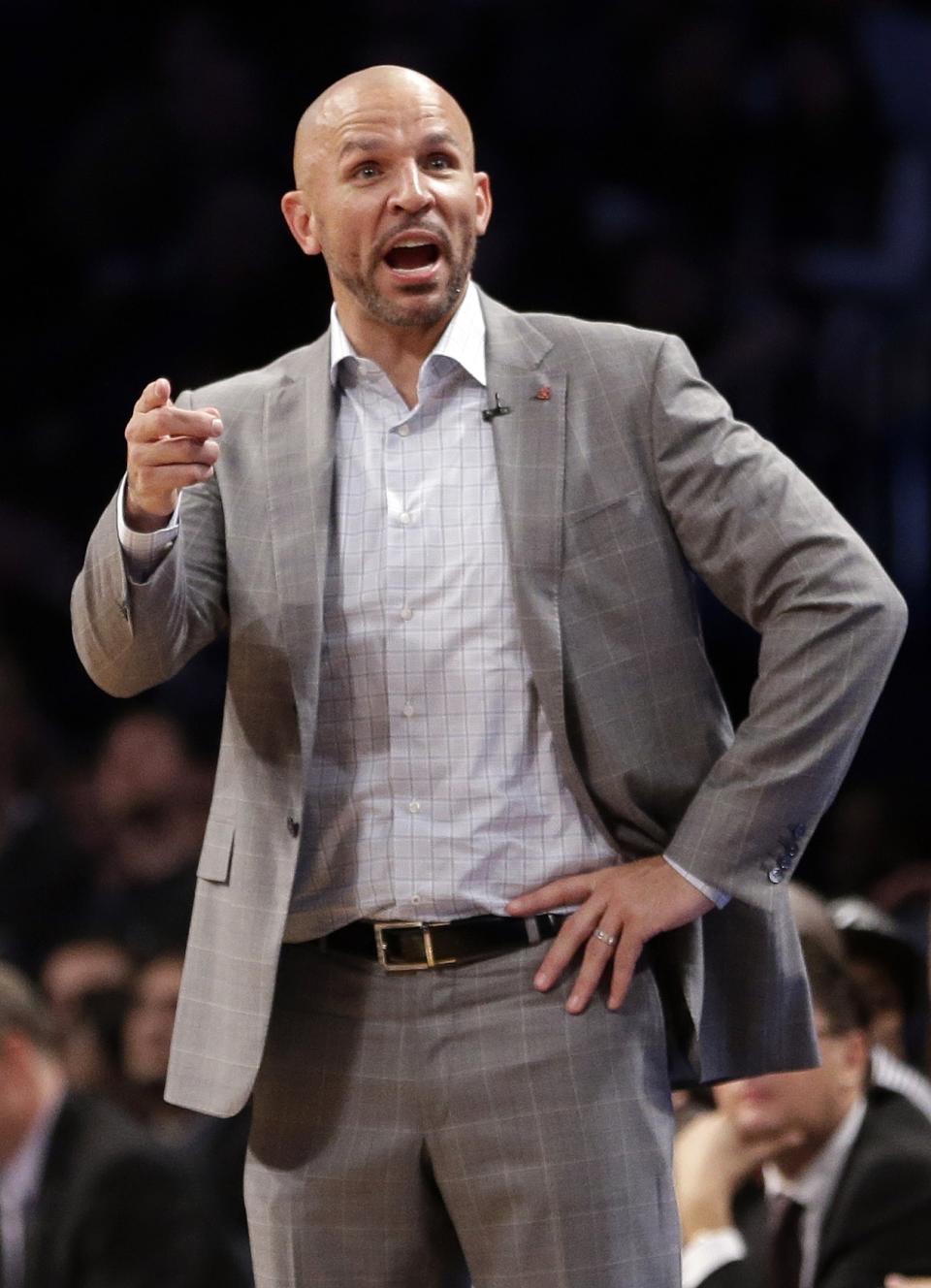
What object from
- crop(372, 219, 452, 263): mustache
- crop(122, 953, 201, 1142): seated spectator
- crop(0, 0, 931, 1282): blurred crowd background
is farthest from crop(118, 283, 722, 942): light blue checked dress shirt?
crop(0, 0, 931, 1282): blurred crowd background

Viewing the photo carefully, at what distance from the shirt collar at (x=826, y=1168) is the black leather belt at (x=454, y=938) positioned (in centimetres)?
131

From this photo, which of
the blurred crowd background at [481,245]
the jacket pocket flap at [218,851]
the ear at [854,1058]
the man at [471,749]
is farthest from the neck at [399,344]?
the blurred crowd background at [481,245]

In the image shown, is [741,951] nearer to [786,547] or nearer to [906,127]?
[786,547]

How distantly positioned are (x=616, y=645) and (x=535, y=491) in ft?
0.62

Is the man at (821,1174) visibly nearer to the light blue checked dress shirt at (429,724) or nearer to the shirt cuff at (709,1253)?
the shirt cuff at (709,1253)

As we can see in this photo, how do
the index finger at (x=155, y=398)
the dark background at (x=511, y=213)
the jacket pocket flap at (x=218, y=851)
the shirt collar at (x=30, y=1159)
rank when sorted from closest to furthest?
the index finger at (x=155, y=398) → the jacket pocket flap at (x=218, y=851) → the shirt collar at (x=30, y=1159) → the dark background at (x=511, y=213)

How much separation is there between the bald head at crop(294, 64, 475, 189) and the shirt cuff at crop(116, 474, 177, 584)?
44 cm

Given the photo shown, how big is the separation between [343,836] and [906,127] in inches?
207

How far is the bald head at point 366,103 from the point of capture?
2375 mm

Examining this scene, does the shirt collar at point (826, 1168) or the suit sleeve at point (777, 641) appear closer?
the suit sleeve at point (777, 641)

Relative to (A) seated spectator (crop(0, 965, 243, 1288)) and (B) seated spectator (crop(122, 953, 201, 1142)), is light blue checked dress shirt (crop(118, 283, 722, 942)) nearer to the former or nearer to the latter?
(A) seated spectator (crop(0, 965, 243, 1288))

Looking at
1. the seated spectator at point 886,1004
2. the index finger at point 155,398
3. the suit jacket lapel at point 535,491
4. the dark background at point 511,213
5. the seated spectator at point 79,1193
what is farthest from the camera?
the dark background at point 511,213

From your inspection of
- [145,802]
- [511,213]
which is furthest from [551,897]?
[511,213]

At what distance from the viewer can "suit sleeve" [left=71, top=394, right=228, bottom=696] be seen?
2256 millimetres
